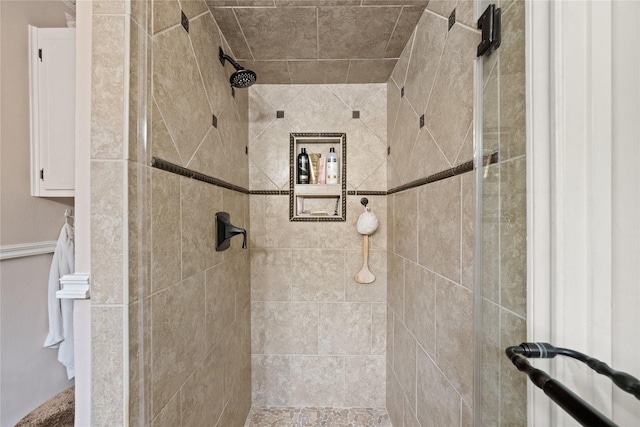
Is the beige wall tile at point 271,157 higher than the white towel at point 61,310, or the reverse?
the beige wall tile at point 271,157

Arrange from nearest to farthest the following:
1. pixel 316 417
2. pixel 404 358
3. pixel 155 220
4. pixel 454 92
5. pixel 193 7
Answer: pixel 155 220 → pixel 454 92 → pixel 193 7 → pixel 404 358 → pixel 316 417

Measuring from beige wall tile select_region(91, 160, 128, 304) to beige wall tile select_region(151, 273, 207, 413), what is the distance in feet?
0.36

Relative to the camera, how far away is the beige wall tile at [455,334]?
693mm

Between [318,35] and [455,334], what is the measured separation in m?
1.37

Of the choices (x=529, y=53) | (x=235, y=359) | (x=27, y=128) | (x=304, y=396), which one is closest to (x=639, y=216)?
(x=529, y=53)

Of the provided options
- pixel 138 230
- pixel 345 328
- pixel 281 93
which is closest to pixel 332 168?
pixel 281 93

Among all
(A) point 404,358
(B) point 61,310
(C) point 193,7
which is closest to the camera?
(C) point 193,7

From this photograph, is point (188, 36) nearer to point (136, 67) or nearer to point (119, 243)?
point (136, 67)

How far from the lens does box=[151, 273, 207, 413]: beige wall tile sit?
2.17 feet

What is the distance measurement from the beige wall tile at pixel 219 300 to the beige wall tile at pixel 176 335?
0.18 ft

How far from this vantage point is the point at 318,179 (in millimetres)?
1644

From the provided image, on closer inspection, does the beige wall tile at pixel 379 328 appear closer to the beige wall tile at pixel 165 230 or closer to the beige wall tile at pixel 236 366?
the beige wall tile at pixel 236 366

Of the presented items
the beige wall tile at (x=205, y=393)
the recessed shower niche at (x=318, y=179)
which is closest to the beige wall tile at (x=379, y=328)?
the recessed shower niche at (x=318, y=179)

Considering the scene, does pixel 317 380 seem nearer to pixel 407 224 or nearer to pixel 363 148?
pixel 407 224
